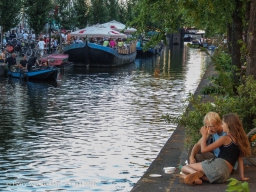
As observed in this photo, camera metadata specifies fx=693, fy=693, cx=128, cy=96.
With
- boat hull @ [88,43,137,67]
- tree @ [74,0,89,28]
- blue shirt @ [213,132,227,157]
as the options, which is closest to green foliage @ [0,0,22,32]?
boat hull @ [88,43,137,67]

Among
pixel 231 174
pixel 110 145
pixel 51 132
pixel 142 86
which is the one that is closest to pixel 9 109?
pixel 51 132

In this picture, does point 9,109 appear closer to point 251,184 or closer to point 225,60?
point 225,60

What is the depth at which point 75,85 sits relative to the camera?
3512cm

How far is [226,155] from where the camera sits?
9836 millimetres

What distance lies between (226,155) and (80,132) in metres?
9.91

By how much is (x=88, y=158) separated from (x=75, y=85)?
777 inches

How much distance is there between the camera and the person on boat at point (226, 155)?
9.70 m

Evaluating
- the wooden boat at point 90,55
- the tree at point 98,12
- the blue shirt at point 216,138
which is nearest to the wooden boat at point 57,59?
the wooden boat at point 90,55

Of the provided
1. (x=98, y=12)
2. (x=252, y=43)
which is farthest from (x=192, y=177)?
(x=98, y=12)

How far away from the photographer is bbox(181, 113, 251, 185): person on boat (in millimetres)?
9695

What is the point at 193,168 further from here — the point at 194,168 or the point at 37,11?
the point at 37,11

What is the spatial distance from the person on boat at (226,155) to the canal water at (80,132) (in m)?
2.76

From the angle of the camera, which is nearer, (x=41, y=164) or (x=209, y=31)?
(x=41, y=164)

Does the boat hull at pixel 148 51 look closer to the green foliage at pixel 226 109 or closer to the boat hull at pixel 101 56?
the boat hull at pixel 101 56
